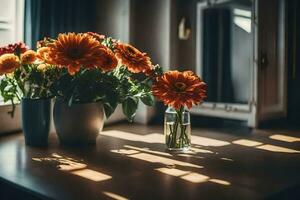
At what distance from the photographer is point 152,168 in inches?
49.0

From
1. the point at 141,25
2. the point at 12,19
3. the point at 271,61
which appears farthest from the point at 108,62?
the point at 271,61

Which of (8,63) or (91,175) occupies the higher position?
(8,63)

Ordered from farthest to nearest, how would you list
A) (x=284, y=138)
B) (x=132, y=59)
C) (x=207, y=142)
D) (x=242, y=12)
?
(x=242, y=12) → (x=284, y=138) → (x=207, y=142) → (x=132, y=59)

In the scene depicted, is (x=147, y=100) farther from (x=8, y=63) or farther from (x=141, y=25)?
(x=141, y=25)

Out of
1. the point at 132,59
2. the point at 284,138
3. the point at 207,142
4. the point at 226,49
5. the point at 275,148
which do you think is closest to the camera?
the point at 132,59

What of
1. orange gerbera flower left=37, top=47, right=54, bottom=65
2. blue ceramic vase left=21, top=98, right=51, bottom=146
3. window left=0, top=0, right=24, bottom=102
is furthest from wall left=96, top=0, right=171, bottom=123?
orange gerbera flower left=37, top=47, right=54, bottom=65

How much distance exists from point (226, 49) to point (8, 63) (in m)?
1.16

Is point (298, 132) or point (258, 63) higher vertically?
point (258, 63)

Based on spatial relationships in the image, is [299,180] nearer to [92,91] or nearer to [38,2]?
[92,91]

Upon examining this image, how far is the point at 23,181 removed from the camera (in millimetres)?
1069

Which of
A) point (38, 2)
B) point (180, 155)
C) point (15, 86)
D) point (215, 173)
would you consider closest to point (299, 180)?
point (215, 173)

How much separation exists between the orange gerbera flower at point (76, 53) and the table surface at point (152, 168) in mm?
289

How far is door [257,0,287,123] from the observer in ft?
6.72

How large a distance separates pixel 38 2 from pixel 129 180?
1.11m
